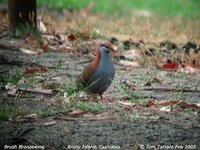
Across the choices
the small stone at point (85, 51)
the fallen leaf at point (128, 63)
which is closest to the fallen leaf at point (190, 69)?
the fallen leaf at point (128, 63)

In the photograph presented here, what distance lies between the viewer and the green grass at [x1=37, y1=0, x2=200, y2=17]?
1642 cm

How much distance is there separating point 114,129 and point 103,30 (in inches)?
235

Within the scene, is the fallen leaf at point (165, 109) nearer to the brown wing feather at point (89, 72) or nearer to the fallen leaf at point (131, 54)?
the brown wing feather at point (89, 72)

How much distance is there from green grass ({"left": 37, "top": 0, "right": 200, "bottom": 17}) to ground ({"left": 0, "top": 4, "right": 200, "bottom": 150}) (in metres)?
5.27

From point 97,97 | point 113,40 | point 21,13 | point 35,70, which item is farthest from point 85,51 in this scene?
point 97,97

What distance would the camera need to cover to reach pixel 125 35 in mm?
11133

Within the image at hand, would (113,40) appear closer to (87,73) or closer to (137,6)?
(87,73)

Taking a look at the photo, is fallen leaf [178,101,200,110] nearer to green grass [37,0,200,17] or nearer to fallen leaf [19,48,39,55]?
fallen leaf [19,48,39,55]

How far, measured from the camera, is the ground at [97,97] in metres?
5.14

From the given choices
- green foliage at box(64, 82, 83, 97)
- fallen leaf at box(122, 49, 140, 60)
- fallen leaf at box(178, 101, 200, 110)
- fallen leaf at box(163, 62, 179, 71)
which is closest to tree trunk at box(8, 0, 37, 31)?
fallen leaf at box(122, 49, 140, 60)

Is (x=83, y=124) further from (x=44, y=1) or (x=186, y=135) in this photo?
(x=44, y=1)

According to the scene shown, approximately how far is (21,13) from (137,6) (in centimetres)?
925

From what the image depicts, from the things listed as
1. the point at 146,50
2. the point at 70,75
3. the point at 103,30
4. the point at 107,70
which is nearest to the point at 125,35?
the point at 103,30

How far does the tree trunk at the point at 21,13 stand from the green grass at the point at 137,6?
6.08m
